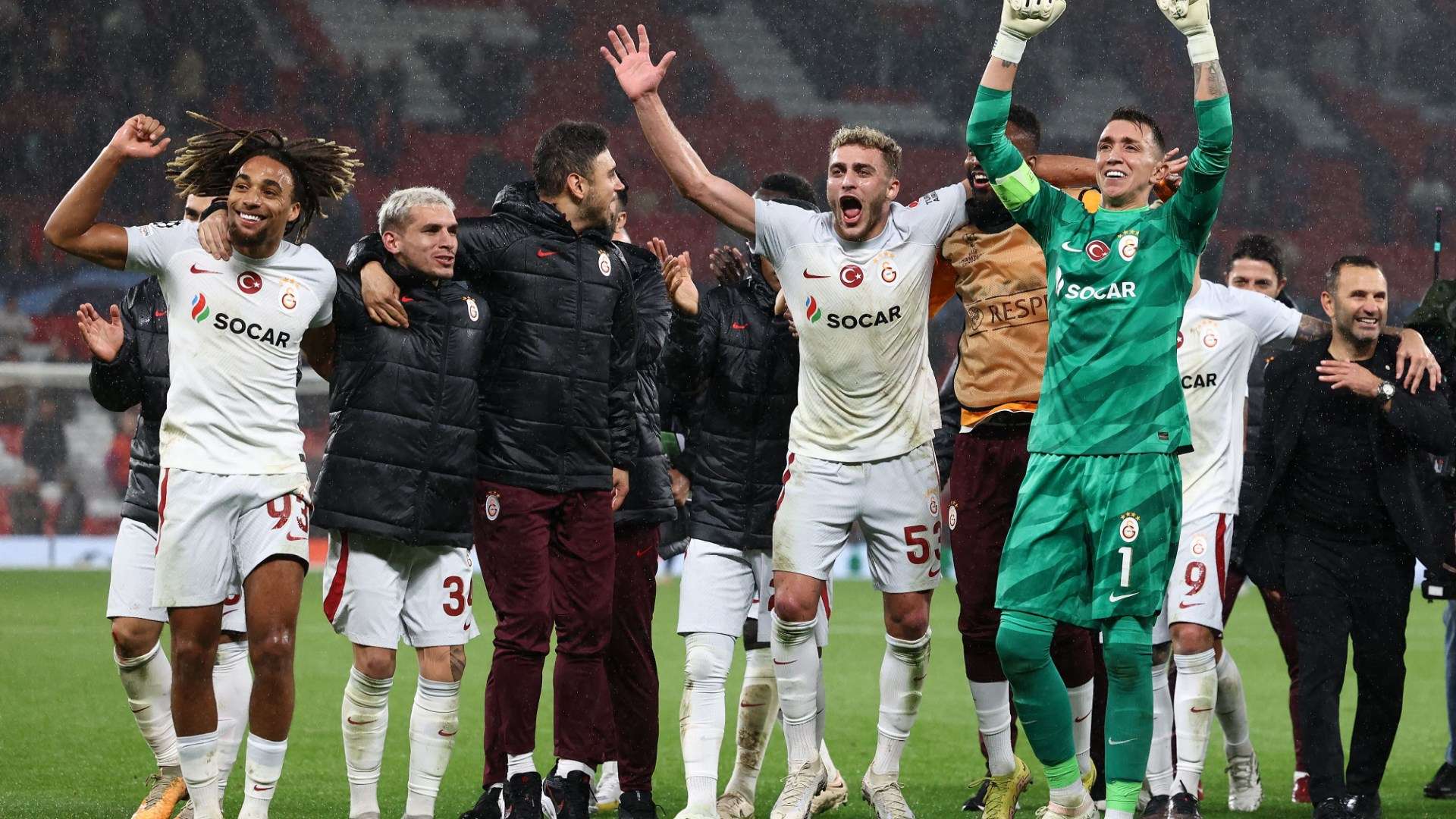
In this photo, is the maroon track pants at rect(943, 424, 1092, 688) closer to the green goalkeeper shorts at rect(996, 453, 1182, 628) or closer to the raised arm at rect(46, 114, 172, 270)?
the green goalkeeper shorts at rect(996, 453, 1182, 628)

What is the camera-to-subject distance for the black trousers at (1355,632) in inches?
227

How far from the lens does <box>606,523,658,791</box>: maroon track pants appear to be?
5777 mm

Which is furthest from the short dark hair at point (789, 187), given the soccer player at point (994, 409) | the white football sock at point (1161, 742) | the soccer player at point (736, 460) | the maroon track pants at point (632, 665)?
the white football sock at point (1161, 742)

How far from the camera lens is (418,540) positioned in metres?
5.00

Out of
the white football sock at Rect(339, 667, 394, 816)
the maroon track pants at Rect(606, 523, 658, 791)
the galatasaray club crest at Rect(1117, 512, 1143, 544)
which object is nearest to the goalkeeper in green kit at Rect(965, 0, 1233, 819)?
the galatasaray club crest at Rect(1117, 512, 1143, 544)

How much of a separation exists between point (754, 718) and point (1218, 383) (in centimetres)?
202

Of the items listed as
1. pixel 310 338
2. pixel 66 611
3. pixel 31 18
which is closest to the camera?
pixel 310 338

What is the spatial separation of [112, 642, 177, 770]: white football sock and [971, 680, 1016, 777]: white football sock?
263 cm

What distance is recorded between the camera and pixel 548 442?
5.20 m

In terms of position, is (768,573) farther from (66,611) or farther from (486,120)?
(486,120)

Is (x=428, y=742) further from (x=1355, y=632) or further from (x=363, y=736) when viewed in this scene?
(x=1355, y=632)

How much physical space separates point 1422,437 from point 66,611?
34.4 feet

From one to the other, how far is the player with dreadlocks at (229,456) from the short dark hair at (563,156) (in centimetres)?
87

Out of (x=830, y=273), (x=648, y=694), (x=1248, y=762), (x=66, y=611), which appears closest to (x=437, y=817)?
(x=648, y=694)
